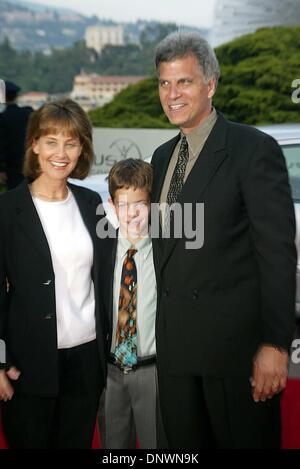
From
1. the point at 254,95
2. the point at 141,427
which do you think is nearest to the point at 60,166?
the point at 141,427

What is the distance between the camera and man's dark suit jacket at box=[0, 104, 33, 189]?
208 inches

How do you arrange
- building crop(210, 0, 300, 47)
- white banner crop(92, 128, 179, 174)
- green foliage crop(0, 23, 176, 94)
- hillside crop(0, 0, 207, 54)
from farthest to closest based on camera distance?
hillside crop(0, 0, 207, 54)
green foliage crop(0, 23, 176, 94)
building crop(210, 0, 300, 47)
white banner crop(92, 128, 179, 174)

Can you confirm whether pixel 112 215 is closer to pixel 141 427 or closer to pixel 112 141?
pixel 141 427

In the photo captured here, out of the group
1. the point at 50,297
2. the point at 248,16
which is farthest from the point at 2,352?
the point at 248,16

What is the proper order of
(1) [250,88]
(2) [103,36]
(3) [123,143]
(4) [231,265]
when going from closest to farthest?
(4) [231,265]
(3) [123,143]
(1) [250,88]
(2) [103,36]

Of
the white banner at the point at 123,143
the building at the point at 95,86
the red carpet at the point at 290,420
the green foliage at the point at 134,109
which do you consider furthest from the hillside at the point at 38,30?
the red carpet at the point at 290,420

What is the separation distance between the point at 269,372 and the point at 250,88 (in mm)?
8994

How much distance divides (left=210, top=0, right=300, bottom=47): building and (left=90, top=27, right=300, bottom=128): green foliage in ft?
21.5

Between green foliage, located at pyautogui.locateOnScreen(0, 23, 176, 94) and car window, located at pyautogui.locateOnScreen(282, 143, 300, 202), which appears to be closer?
car window, located at pyautogui.locateOnScreen(282, 143, 300, 202)

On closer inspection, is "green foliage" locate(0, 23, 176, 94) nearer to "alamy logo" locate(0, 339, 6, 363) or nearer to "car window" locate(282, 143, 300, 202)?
"car window" locate(282, 143, 300, 202)

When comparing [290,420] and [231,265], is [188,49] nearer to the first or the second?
[231,265]

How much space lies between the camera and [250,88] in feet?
34.0

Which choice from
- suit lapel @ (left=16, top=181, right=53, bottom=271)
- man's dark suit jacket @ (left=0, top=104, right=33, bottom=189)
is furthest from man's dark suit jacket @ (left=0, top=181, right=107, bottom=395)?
man's dark suit jacket @ (left=0, top=104, right=33, bottom=189)

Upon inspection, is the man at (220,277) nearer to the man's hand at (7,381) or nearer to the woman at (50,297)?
the woman at (50,297)
